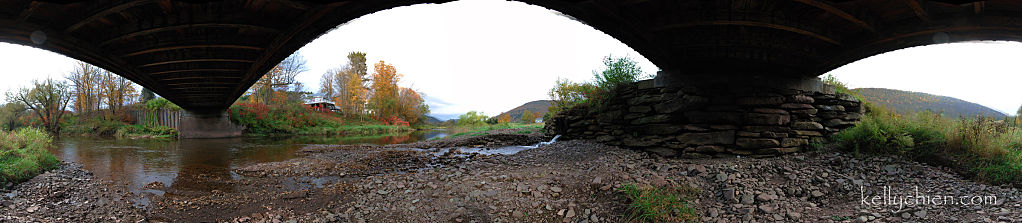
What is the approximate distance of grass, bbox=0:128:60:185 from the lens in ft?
14.8

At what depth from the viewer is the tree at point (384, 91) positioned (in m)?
29.9

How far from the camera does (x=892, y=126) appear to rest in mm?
4727

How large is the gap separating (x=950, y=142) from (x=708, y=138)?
2.79 meters

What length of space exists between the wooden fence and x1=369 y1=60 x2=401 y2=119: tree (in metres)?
12.6

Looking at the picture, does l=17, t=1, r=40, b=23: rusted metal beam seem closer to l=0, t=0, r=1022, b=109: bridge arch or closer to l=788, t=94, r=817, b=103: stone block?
l=0, t=0, r=1022, b=109: bridge arch

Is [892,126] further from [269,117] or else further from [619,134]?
[269,117]

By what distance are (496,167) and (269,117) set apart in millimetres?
23293

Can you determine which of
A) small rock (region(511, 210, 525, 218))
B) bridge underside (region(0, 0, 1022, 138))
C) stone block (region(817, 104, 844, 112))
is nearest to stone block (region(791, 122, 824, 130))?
stone block (region(817, 104, 844, 112))

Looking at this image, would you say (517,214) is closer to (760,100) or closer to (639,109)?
(639,109)

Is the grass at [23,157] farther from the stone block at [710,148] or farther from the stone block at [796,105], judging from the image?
the stone block at [796,105]

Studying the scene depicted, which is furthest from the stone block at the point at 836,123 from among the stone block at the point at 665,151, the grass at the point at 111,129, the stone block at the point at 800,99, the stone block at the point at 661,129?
the grass at the point at 111,129

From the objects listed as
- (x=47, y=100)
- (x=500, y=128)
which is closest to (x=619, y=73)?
(x=500, y=128)

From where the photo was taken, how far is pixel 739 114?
5.11 meters

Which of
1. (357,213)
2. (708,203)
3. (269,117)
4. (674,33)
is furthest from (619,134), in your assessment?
(269,117)
